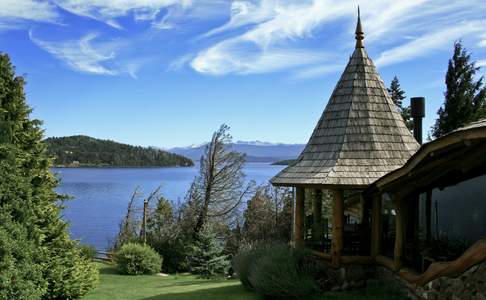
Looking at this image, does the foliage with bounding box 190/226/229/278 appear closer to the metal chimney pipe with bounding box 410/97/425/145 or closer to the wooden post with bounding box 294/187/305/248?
the wooden post with bounding box 294/187/305/248

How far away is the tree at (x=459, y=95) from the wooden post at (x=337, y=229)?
13.3 metres

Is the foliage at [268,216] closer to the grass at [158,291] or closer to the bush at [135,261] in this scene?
the bush at [135,261]

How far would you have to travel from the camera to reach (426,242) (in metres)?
10.3

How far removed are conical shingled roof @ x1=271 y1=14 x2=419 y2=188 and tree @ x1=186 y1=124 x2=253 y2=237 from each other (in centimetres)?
1362

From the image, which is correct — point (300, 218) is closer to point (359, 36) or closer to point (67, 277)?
point (359, 36)

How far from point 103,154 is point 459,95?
397 ft

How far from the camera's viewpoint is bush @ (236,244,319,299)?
10.5 metres

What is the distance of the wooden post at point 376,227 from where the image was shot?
1125 centimetres

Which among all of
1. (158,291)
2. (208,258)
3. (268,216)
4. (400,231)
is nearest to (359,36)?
(400,231)

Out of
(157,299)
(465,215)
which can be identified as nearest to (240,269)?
(157,299)

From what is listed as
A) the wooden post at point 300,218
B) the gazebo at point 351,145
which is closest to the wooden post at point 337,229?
the gazebo at point 351,145

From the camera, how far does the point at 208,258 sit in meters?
21.4

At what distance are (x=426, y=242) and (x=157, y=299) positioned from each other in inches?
245

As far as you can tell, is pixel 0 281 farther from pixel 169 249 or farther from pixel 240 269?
pixel 169 249
